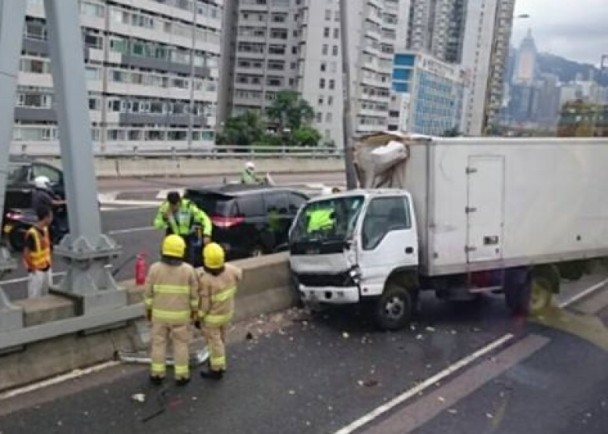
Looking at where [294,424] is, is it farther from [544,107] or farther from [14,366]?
[544,107]

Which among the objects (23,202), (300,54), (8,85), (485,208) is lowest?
(23,202)

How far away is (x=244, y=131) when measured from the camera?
81062 mm

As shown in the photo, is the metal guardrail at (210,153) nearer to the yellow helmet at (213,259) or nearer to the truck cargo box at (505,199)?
the truck cargo box at (505,199)

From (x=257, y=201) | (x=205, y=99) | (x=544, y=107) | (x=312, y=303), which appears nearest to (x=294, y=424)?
(x=312, y=303)

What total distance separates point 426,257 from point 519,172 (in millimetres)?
2170

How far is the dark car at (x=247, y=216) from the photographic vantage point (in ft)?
42.9

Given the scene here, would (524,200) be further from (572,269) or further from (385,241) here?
(385,241)

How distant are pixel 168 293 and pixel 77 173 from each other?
1.70 metres

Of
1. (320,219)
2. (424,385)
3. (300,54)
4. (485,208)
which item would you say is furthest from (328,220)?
(300,54)

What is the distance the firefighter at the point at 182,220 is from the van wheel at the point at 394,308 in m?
2.63

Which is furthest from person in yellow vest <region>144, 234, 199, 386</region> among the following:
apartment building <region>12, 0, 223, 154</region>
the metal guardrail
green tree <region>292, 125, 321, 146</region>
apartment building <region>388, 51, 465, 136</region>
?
apartment building <region>388, 51, 465, 136</region>

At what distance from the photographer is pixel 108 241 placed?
26.6ft

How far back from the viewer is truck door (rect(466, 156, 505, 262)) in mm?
10570

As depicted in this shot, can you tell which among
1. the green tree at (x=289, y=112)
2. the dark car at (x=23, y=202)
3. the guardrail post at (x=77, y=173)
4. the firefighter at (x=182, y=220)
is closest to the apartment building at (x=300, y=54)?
A: the green tree at (x=289, y=112)
